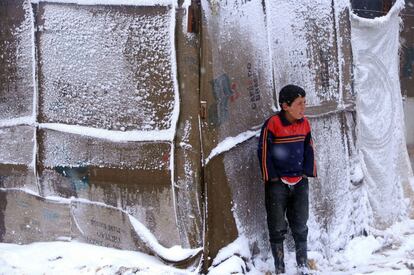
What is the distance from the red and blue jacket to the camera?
4.50 meters

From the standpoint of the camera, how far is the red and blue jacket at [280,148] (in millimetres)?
4504

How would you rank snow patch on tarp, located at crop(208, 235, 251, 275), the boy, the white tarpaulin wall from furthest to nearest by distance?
the white tarpaulin wall, the boy, snow patch on tarp, located at crop(208, 235, 251, 275)

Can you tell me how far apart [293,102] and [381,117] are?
214cm

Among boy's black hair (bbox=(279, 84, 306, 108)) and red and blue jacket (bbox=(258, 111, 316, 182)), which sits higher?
boy's black hair (bbox=(279, 84, 306, 108))

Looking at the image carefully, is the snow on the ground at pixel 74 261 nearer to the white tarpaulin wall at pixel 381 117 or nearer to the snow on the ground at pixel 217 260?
the snow on the ground at pixel 217 260

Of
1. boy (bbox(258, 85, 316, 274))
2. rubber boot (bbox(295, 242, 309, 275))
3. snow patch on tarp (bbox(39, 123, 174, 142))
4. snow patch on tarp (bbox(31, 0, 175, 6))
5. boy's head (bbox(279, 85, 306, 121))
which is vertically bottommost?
rubber boot (bbox(295, 242, 309, 275))

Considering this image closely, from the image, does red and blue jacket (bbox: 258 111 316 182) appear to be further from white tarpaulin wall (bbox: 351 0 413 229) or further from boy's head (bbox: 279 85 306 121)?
white tarpaulin wall (bbox: 351 0 413 229)

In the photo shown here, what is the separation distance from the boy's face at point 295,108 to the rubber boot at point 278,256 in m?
1.04

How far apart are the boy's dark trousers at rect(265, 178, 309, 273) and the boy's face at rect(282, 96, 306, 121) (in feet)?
1.73

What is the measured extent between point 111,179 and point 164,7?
1499mm

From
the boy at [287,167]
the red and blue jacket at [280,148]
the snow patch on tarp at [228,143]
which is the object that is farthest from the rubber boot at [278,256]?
the snow patch on tarp at [228,143]

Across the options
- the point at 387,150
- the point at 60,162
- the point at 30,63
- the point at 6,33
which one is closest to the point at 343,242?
the point at 387,150

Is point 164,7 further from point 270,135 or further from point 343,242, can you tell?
point 343,242

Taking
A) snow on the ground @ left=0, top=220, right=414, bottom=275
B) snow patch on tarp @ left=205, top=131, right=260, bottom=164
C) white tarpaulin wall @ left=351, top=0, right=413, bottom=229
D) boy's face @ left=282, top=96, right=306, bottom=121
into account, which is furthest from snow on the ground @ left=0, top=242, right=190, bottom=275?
white tarpaulin wall @ left=351, top=0, right=413, bottom=229
